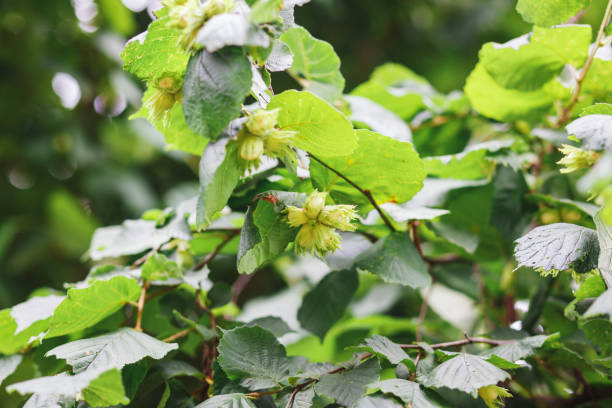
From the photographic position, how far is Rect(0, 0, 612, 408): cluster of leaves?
454 mm

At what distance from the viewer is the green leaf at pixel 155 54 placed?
487 mm

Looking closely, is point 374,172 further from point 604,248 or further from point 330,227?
point 604,248

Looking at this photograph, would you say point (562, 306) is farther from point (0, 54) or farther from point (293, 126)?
point (0, 54)

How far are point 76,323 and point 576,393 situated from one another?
2.17 feet

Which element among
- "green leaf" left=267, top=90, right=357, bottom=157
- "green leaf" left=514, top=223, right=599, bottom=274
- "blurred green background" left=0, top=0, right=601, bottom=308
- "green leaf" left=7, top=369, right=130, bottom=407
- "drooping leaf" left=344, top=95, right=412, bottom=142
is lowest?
"blurred green background" left=0, top=0, right=601, bottom=308

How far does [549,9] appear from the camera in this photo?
0.61m

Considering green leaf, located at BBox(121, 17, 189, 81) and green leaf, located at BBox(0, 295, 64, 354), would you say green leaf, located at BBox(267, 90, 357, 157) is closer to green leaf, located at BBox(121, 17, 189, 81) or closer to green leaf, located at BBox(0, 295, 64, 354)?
green leaf, located at BBox(121, 17, 189, 81)

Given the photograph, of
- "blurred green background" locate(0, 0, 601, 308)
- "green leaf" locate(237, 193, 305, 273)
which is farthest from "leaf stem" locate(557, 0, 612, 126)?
"blurred green background" locate(0, 0, 601, 308)

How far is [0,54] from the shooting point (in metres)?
1.62

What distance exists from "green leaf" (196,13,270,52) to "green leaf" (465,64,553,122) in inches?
18.2

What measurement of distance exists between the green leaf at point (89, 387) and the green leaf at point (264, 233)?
0.16m

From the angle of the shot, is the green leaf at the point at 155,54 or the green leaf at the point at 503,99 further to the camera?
the green leaf at the point at 503,99

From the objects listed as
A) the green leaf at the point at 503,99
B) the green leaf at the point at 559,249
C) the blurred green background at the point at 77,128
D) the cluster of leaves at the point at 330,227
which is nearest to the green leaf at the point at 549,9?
the cluster of leaves at the point at 330,227

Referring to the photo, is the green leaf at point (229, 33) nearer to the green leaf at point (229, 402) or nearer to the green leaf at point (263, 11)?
the green leaf at point (263, 11)
